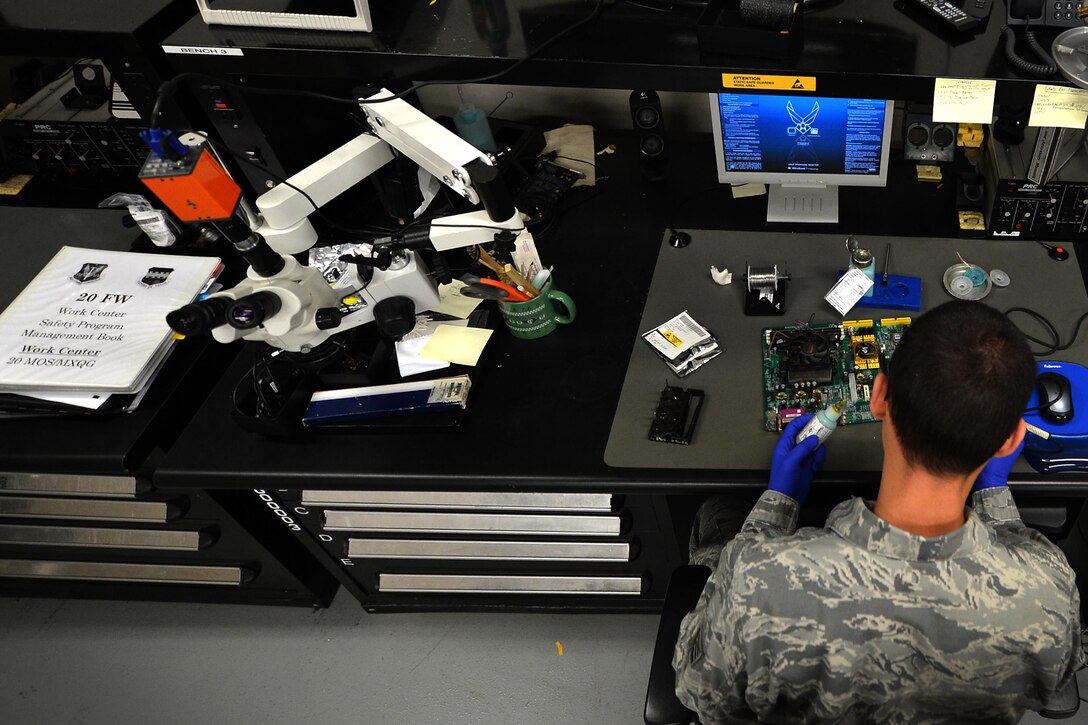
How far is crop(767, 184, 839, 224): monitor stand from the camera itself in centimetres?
201

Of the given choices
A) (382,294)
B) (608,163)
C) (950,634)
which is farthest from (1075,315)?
(382,294)

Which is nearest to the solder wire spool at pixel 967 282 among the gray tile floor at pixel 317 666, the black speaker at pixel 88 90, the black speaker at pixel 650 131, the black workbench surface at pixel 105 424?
the black speaker at pixel 650 131

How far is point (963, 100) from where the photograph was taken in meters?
1.44

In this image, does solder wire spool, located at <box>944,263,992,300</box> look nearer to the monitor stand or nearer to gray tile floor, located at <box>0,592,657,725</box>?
the monitor stand

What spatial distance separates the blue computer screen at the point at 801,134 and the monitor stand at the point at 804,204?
0.07 metres

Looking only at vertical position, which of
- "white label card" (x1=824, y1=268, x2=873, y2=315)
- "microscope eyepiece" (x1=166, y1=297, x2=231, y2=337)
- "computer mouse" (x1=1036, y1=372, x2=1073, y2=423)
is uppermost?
"microscope eyepiece" (x1=166, y1=297, x2=231, y2=337)

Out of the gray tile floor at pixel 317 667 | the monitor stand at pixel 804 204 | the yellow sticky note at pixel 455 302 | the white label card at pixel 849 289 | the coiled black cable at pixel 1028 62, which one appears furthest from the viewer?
the gray tile floor at pixel 317 667

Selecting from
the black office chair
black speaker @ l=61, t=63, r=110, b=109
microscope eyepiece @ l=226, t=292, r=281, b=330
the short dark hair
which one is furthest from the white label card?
black speaker @ l=61, t=63, r=110, b=109

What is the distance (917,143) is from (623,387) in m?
1.02

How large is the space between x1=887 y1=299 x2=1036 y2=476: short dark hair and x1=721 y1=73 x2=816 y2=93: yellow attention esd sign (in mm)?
520

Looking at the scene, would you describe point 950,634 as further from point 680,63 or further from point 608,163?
point 608,163

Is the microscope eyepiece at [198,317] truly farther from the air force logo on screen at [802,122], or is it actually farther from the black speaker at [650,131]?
the air force logo on screen at [802,122]

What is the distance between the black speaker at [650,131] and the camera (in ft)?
6.82

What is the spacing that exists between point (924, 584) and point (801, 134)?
3.60ft
